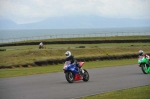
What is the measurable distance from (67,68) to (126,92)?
4755mm

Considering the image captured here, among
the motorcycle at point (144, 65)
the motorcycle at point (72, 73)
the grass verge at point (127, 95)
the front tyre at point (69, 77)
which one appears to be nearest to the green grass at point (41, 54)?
the motorcycle at point (144, 65)

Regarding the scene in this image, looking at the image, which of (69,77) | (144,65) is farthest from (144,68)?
(69,77)

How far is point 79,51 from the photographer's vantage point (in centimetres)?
4012

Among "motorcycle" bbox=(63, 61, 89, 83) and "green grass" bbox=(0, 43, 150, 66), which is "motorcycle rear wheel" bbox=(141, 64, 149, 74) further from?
"green grass" bbox=(0, 43, 150, 66)

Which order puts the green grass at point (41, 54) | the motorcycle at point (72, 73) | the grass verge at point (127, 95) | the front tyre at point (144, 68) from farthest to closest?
the green grass at point (41, 54), the front tyre at point (144, 68), the motorcycle at point (72, 73), the grass verge at point (127, 95)

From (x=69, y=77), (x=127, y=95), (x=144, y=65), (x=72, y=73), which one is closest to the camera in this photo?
(x=127, y=95)

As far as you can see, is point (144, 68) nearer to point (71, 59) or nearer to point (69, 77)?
point (71, 59)

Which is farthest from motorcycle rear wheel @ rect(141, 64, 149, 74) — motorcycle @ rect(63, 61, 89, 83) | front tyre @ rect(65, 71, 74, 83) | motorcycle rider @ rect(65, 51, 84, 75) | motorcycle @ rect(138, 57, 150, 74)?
front tyre @ rect(65, 71, 74, 83)

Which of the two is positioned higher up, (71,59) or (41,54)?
(71,59)

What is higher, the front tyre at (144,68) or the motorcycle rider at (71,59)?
the motorcycle rider at (71,59)

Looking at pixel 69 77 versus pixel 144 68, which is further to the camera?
pixel 144 68

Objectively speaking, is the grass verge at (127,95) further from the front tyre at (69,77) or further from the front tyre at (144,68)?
the front tyre at (144,68)

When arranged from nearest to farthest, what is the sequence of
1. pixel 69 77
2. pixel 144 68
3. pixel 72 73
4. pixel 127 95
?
pixel 127 95
pixel 69 77
pixel 72 73
pixel 144 68

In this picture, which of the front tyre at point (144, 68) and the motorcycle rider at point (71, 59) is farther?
the front tyre at point (144, 68)
